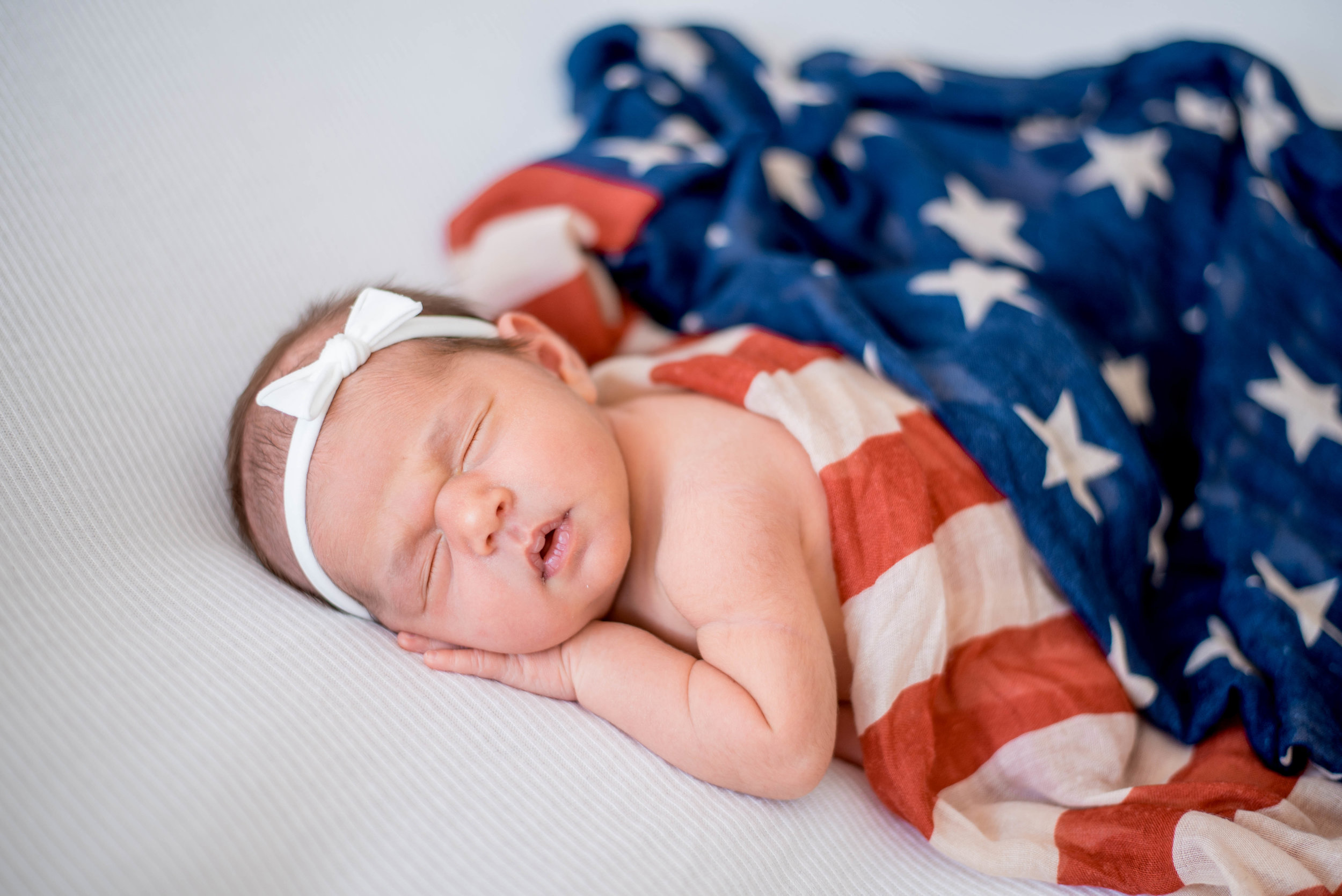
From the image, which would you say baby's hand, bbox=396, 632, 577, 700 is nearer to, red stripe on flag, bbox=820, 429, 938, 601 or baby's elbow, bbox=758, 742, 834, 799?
baby's elbow, bbox=758, 742, 834, 799

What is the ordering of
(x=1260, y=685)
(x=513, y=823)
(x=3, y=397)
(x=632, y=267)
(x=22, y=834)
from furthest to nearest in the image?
(x=632, y=267) < (x=1260, y=685) < (x=3, y=397) < (x=513, y=823) < (x=22, y=834)

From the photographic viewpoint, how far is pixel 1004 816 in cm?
96

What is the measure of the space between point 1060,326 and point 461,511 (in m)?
0.88

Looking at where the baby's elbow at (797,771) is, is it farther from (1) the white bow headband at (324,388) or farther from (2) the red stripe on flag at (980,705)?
(1) the white bow headband at (324,388)

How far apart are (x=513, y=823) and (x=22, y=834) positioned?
396 mm

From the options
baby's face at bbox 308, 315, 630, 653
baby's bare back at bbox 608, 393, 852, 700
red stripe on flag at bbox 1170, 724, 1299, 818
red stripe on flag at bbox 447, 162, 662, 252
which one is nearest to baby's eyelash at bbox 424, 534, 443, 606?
baby's face at bbox 308, 315, 630, 653

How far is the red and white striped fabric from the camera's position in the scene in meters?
0.88

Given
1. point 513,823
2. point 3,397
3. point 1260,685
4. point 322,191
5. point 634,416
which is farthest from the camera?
point 322,191

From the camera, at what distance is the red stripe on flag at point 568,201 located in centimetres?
142

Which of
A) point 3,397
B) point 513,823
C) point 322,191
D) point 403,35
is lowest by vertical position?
point 513,823

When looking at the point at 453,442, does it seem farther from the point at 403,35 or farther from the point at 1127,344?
the point at 1127,344

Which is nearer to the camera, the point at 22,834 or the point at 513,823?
the point at 22,834

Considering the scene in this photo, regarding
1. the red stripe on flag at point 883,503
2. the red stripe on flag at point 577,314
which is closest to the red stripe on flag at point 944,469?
the red stripe on flag at point 883,503

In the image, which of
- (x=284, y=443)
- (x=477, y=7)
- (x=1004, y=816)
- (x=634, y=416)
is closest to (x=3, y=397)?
(x=284, y=443)
